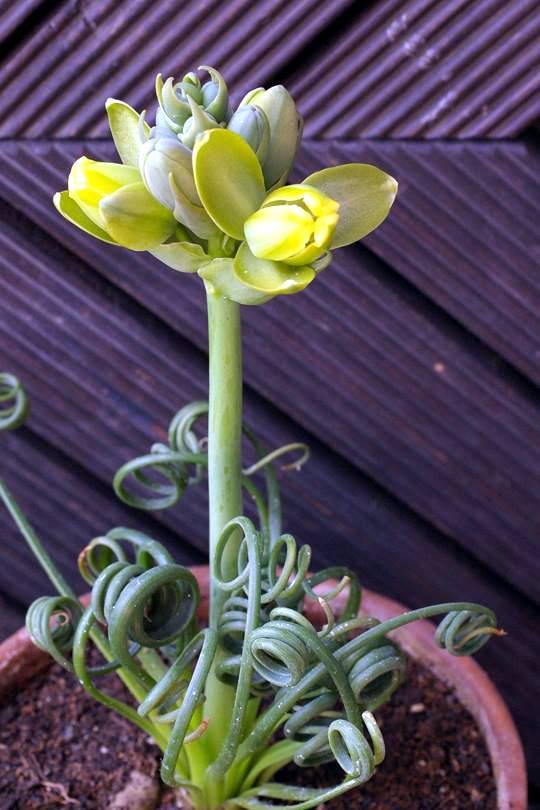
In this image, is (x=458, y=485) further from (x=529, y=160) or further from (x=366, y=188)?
(x=366, y=188)

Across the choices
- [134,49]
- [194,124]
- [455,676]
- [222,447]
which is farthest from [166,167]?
[455,676]

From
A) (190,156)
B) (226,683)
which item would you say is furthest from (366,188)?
(226,683)

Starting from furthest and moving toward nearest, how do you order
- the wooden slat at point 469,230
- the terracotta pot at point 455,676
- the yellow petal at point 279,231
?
the wooden slat at point 469,230
the terracotta pot at point 455,676
the yellow petal at point 279,231

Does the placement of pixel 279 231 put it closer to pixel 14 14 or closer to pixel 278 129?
pixel 278 129

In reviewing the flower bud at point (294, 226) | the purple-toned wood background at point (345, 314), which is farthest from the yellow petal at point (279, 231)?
the purple-toned wood background at point (345, 314)

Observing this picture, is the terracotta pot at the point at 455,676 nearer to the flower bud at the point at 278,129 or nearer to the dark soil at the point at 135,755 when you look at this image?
the dark soil at the point at 135,755

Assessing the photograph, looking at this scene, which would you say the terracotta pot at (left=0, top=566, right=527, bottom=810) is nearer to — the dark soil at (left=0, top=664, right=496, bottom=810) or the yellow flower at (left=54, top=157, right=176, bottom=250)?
the dark soil at (left=0, top=664, right=496, bottom=810)

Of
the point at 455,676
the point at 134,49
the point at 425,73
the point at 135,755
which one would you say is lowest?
the point at 135,755
